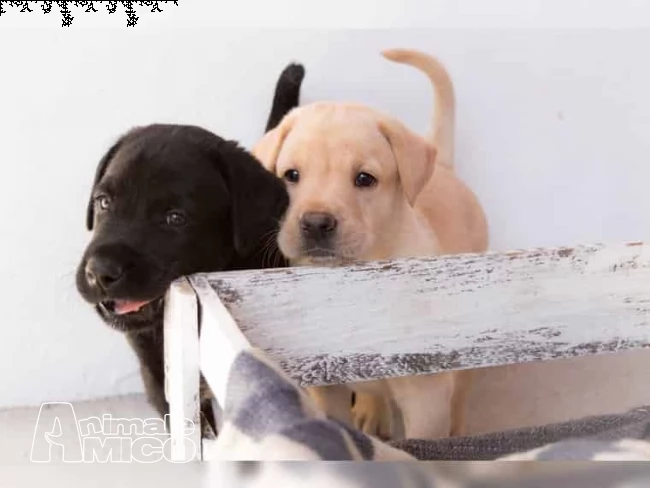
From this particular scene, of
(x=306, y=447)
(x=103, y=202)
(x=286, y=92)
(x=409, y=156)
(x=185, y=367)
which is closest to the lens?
(x=306, y=447)

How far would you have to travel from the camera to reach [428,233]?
36.0 inches

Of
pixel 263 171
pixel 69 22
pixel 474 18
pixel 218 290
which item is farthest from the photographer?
pixel 474 18

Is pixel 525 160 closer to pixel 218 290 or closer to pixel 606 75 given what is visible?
pixel 606 75

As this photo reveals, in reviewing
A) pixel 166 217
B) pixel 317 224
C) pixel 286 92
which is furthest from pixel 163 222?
pixel 286 92

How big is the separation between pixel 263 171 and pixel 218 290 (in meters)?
0.18

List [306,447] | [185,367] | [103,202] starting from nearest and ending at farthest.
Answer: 1. [306,447]
2. [185,367]
3. [103,202]

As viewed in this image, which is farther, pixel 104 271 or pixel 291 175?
pixel 291 175

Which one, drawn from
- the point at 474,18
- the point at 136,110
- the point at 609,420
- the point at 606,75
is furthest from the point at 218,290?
the point at 606,75

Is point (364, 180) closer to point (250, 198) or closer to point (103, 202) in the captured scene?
point (250, 198)

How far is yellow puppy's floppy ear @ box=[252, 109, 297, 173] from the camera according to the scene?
2.75 ft

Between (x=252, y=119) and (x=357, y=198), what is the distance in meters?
0.37

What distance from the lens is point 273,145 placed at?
84 centimetres

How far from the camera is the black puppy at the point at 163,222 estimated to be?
667 mm

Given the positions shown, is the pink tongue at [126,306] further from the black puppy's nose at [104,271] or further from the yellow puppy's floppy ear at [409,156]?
the yellow puppy's floppy ear at [409,156]
